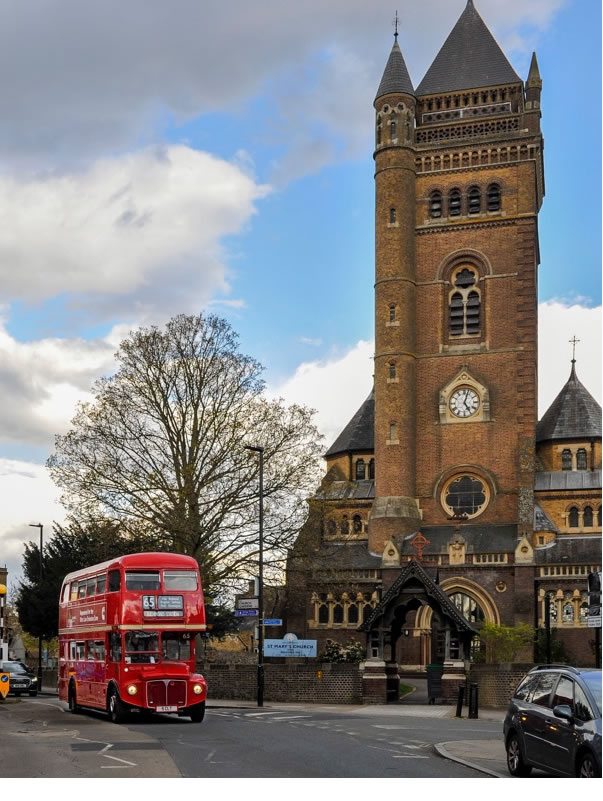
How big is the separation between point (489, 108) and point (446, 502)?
23.5 metres

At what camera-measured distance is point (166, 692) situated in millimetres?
26828

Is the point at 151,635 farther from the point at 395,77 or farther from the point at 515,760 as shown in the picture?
the point at 395,77

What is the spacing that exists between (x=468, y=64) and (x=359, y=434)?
936 inches

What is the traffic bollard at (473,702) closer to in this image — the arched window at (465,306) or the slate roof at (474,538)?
the slate roof at (474,538)

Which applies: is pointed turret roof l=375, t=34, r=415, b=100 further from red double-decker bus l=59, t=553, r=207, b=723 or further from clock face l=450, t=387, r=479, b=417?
red double-decker bus l=59, t=553, r=207, b=723

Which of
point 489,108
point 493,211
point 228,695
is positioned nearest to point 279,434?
point 228,695

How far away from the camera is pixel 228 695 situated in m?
42.5

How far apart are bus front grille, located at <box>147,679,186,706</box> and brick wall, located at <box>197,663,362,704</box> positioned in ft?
46.1

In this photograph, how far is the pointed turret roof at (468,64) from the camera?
226ft

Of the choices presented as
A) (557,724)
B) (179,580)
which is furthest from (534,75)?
(557,724)

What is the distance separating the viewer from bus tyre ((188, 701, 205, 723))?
90.0 ft

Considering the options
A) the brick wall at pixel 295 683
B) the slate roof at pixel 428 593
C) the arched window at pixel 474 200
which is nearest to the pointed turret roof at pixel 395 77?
the arched window at pixel 474 200

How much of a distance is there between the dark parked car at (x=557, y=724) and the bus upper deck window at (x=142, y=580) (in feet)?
38.2

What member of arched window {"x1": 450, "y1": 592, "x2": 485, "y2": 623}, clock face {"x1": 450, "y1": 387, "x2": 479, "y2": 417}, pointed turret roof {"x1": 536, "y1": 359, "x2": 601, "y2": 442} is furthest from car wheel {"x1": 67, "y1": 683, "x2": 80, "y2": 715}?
pointed turret roof {"x1": 536, "y1": 359, "x2": 601, "y2": 442}
